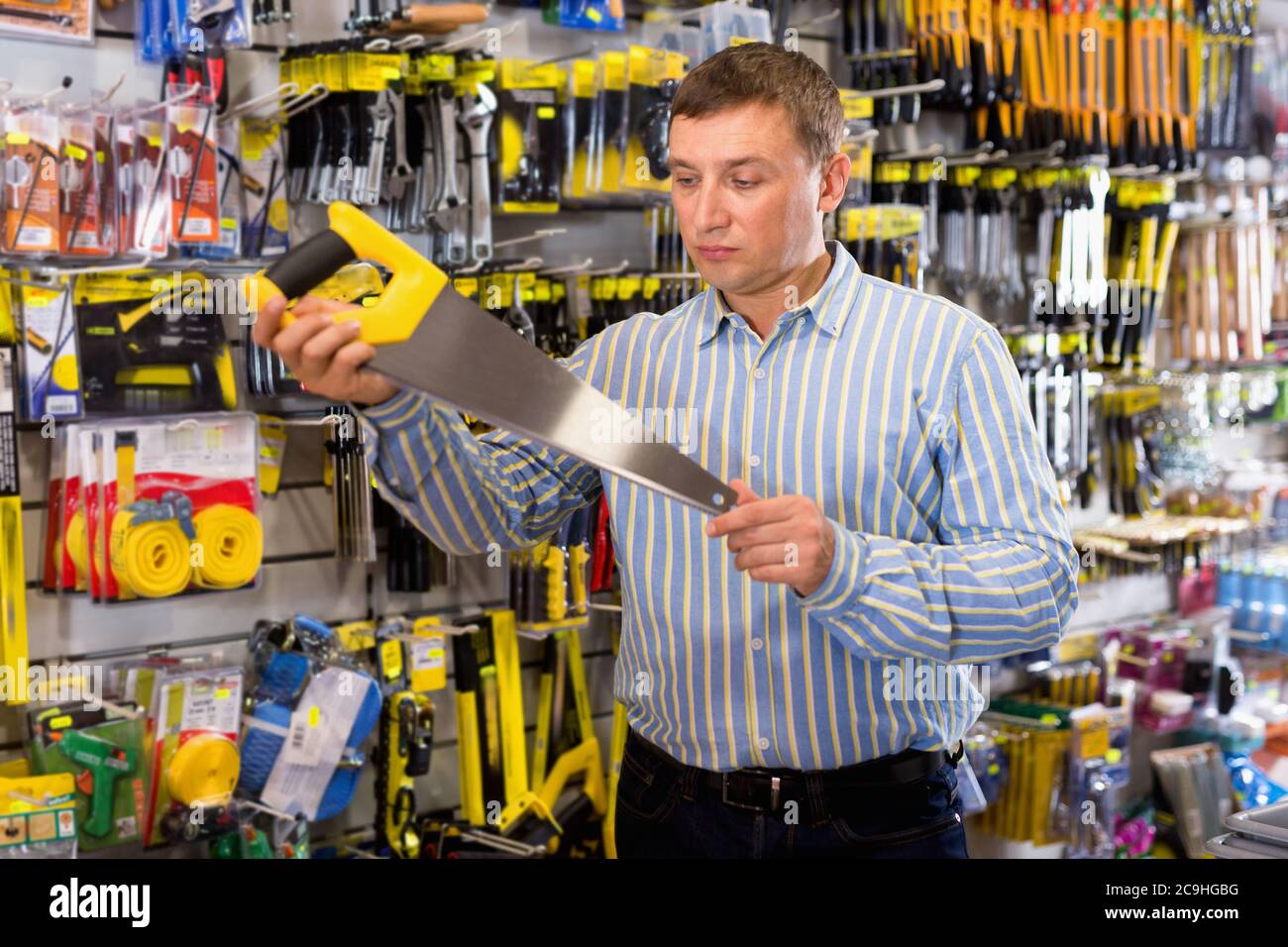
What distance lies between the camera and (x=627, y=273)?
364cm

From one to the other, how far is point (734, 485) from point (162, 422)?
1787 millimetres

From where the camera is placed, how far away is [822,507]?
1813 mm

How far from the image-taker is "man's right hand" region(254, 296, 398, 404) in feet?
4.47

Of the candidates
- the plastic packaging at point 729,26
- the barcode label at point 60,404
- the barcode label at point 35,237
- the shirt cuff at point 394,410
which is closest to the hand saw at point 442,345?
the shirt cuff at point 394,410

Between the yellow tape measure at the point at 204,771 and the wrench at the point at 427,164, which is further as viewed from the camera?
the wrench at the point at 427,164

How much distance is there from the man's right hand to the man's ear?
2.48ft

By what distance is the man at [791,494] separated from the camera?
1.71 m

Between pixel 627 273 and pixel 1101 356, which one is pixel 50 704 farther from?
pixel 1101 356

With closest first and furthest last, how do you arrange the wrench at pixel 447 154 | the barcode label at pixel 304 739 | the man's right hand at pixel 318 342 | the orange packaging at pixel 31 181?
the man's right hand at pixel 318 342 < the orange packaging at pixel 31 181 < the barcode label at pixel 304 739 < the wrench at pixel 447 154

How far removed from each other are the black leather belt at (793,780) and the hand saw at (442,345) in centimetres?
55

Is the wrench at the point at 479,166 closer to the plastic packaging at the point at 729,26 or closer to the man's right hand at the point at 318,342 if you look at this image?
the plastic packaging at the point at 729,26

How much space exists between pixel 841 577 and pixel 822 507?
27cm
